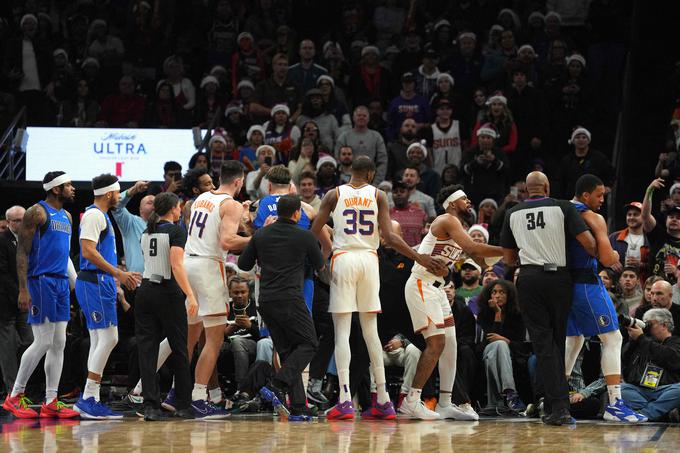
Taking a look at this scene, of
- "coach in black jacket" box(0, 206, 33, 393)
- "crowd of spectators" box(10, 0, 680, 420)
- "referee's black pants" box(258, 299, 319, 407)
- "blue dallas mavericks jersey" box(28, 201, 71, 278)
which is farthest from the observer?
"coach in black jacket" box(0, 206, 33, 393)

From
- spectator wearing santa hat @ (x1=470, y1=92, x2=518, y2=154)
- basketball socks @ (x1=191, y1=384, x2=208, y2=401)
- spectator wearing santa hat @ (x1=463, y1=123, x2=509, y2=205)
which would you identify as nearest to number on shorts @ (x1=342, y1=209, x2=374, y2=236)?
basketball socks @ (x1=191, y1=384, x2=208, y2=401)

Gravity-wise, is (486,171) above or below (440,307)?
above

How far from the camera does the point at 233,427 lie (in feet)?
29.9

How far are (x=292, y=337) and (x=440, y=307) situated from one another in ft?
4.60

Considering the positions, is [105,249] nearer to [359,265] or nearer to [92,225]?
[92,225]

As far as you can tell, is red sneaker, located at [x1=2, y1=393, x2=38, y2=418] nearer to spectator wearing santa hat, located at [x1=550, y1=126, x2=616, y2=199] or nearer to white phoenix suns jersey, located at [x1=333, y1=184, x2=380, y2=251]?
white phoenix suns jersey, located at [x1=333, y1=184, x2=380, y2=251]

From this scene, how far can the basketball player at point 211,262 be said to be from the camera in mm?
10062

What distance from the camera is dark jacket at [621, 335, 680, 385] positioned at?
10.3 meters

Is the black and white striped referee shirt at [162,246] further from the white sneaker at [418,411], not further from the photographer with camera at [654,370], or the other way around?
the photographer with camera at [654,370]

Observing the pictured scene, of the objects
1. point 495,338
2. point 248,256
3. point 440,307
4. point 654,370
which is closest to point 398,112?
point 495,338

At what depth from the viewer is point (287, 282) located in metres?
9.63

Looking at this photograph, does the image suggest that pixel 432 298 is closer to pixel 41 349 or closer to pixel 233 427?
pixel 233 427

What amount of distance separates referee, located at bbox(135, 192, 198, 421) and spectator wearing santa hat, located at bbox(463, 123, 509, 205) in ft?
20.1

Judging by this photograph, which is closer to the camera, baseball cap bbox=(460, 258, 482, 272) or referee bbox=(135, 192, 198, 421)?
referee bbox=(135, 192, 198, 421)
